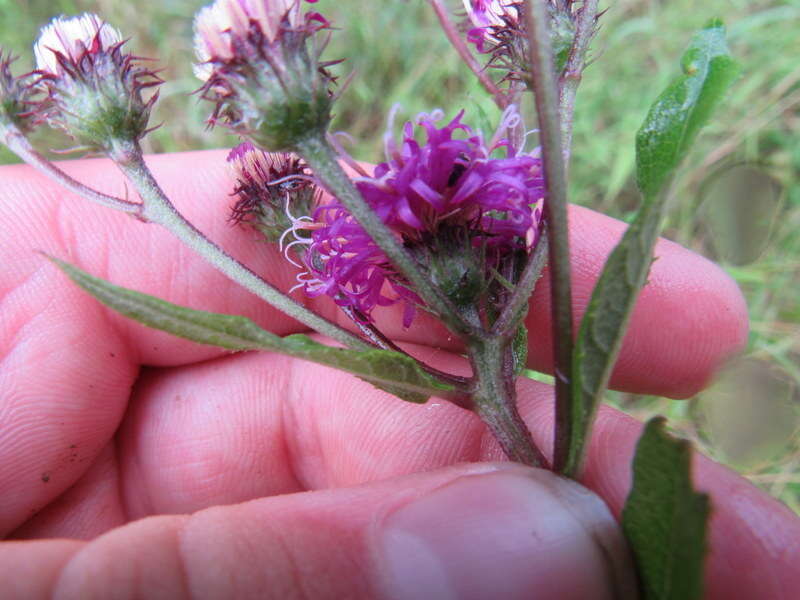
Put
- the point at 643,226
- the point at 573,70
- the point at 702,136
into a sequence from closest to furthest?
the point at 643,226 → the point at 573,70 → the point at 702,136

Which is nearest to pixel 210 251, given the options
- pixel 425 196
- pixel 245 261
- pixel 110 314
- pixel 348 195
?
pixel 348 195

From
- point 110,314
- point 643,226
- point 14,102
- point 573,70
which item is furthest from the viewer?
point 110,314

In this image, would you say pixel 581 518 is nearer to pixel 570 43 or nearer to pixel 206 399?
pixel 570 43

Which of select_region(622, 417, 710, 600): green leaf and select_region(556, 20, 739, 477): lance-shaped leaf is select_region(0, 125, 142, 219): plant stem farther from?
select_region(622, 417, 710, 600): green leaf

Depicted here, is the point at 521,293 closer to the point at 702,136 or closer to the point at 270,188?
the point at 270,188

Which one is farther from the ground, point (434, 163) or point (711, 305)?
point (434, 163)

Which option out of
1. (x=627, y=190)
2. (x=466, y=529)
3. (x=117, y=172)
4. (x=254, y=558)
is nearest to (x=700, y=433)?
(x=627, y=190)

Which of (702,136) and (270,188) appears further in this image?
(702,136)
